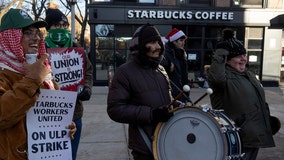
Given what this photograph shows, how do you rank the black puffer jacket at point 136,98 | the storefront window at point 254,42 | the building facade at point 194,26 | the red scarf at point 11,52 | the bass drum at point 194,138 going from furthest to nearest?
the storefront window at point 254,42 → the building facade at point 194,26 → the black puffer jacket at point 136,98 → the bass drum at point 194,138 → the red scarf at point 11,52

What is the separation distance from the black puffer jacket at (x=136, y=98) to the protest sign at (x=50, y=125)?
13.0 inches

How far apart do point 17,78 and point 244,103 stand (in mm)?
2075

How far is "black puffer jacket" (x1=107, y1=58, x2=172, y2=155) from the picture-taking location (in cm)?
218

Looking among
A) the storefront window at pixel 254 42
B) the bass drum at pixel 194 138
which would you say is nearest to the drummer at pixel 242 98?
the bass drum at pixel 194 138

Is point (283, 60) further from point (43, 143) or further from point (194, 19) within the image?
point (43, 143)

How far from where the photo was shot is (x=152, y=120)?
7.04ft

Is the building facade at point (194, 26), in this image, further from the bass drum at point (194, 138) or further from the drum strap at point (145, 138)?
the bass drum at point (194, 138)

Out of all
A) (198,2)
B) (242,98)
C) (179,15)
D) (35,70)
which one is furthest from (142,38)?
(198,2)

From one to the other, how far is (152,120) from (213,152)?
462 millimetres

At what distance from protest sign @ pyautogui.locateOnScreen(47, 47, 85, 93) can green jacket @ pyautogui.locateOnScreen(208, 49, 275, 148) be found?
1266 mm

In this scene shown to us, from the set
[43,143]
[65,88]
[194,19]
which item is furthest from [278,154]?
[194,19]

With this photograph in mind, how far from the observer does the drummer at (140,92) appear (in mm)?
2201

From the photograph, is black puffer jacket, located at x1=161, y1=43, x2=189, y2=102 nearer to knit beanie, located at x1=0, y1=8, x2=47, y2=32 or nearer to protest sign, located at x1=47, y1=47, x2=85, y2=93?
protest sign, located at x1=47, y1=47, x2=85, y2=93

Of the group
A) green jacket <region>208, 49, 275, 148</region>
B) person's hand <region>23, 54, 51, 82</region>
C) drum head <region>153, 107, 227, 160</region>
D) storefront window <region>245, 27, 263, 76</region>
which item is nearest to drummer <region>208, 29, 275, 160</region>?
green jacket <region>208, 49, 275, 148</region>
